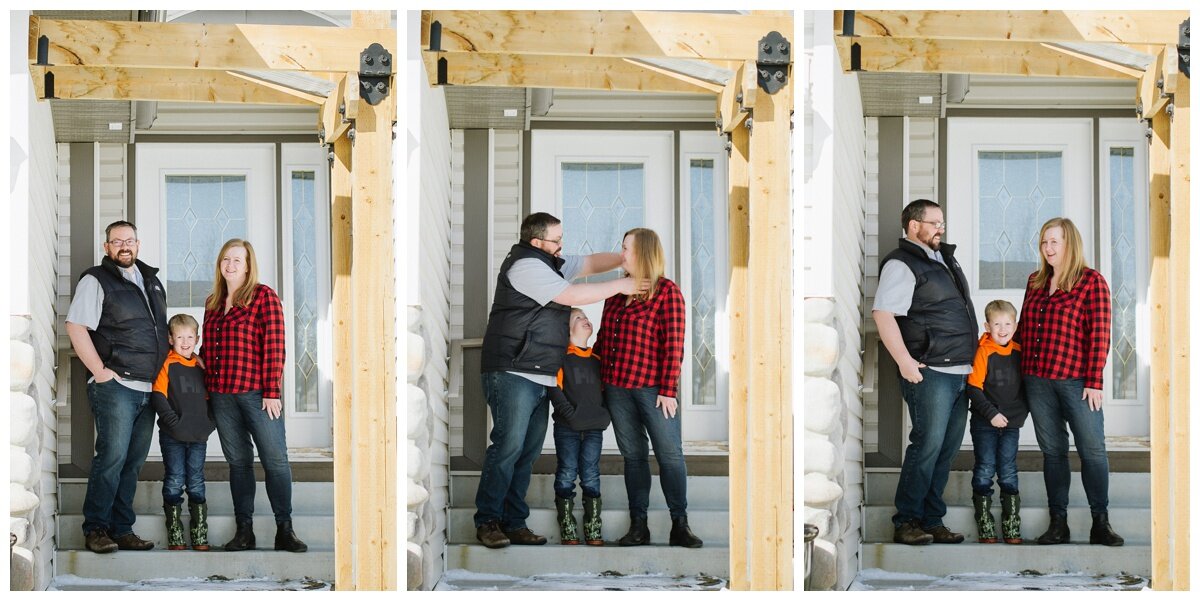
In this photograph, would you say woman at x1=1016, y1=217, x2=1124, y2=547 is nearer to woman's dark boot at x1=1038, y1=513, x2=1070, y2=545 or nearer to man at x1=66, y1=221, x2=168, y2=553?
woman's dark boot at x1=1038, y1=513, x2=1070, y2=545

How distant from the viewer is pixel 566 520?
4.61 meters

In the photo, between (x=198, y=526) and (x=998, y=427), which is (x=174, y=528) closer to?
(x=198, y=526)

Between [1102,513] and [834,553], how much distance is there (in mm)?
1197

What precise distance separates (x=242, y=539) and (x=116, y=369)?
83 centimetres

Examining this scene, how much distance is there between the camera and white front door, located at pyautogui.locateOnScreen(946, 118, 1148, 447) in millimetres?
5051

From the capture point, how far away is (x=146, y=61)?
3885 millimetres

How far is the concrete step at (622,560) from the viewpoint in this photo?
4535mm

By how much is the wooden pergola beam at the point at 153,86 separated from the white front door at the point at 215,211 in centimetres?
67

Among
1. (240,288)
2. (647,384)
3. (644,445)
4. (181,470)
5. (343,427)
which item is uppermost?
(240,288)

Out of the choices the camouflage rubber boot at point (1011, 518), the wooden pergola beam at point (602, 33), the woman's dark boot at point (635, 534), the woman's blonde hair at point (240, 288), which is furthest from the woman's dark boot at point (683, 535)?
the woman's blonde hair at point (240, 288)

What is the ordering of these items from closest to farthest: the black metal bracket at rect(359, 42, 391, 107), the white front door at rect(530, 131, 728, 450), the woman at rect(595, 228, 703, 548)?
1. the black metal bracket at rect(359, 42, 391, 107)
2. the woman at rect(595, 228, 703, 548)
3. the white front door at rect(530, 131, 728, 450)

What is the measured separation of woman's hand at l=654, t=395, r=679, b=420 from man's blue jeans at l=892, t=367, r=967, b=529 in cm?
91

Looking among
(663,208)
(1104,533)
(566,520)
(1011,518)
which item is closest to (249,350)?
(566,520)

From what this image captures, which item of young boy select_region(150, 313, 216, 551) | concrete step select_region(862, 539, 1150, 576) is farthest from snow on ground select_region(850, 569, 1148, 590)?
young boy select_region(150, 313, 216, 551)
